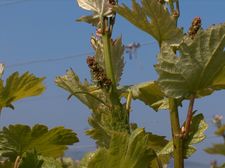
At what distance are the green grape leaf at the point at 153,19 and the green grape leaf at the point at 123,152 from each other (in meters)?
0.13

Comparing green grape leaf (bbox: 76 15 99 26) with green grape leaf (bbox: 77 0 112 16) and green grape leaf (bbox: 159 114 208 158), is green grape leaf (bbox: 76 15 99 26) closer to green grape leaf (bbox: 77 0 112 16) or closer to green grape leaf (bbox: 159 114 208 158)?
green grape leaf (bbox: 77 0 112 16)

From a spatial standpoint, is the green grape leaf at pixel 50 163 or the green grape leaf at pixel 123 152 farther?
the green grape leaf at pixel 50 163

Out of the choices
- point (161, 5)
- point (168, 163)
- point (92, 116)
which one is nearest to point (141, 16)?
point (161, 5)

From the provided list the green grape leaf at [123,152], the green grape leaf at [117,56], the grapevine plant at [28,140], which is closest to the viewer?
the green grape leaf at [123,152]

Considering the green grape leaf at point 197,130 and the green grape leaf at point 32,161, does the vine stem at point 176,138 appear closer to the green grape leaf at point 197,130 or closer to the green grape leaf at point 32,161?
the green grape leaf at point 197,130

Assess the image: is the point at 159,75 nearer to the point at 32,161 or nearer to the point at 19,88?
the point at 32,161

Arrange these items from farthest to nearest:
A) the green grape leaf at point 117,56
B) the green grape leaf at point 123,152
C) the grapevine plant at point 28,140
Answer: the grapevine plant at point 28,140 → the green grape leaf at point 117,56 → the green grape leaf at point 123,152

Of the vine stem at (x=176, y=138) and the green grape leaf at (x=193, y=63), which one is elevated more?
the green grape leaf at (x=193, y=63)

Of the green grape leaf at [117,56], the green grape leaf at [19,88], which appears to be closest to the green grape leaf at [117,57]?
the green grape leaf at [117,56]

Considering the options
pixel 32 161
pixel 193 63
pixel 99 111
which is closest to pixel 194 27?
pixel 193 63

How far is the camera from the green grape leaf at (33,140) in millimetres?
755

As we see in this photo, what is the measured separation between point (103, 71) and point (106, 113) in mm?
47

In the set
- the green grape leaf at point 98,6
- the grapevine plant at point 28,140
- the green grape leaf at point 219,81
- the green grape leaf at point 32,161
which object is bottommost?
the green grape leaf at point 32,161

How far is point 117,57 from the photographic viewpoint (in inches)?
24.5
